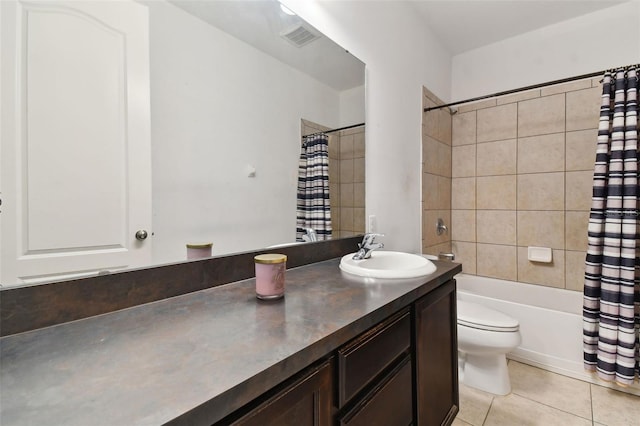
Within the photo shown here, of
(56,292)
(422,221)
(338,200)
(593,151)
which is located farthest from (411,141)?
(56,292)

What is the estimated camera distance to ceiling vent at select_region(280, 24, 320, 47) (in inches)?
49.1

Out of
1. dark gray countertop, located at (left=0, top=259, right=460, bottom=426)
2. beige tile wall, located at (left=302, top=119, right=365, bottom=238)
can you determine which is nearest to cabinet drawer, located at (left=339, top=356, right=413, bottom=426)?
dark gray countertop, located at (left=0, top=259, right=460, bottom=426)

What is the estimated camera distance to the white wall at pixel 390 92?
151 centimetres

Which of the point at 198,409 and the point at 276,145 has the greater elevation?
the point at 276,145

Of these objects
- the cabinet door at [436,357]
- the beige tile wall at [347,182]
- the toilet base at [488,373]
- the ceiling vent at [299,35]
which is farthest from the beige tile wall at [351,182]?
the toilet base at [488,373]

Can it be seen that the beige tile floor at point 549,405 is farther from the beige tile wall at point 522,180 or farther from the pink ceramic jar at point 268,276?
the pink ceramic jar at point 268,276

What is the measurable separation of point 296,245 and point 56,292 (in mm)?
777

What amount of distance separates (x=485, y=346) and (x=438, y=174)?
140 cm

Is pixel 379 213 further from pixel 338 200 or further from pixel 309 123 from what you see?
pixel 309 123

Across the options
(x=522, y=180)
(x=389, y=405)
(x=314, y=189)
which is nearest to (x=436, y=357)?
(x=389, y=405)

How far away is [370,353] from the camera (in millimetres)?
746

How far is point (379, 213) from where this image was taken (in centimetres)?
173

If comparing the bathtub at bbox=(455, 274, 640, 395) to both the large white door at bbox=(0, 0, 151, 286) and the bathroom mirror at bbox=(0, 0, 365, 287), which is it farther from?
the large white door at bbox=(0, 0, 151, 286)

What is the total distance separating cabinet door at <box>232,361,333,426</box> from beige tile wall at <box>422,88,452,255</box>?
1781 mm
